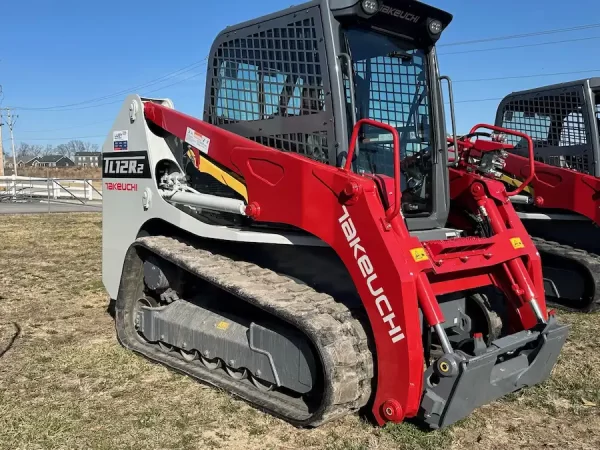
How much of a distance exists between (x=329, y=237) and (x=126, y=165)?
2.57 m

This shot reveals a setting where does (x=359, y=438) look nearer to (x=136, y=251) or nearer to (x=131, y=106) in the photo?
(x=136, y=251)

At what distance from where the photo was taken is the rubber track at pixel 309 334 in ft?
11.9

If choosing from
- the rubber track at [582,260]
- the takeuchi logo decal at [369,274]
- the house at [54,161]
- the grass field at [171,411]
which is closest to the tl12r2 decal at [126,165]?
the grass field at [171,411]

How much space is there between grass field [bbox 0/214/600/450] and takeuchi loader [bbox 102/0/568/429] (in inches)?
6.4

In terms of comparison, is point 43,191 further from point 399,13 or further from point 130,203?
point 399,13

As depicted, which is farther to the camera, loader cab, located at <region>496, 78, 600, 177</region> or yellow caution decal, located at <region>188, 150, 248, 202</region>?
loader cab, located at <region>496, 78, 600, 177</region>

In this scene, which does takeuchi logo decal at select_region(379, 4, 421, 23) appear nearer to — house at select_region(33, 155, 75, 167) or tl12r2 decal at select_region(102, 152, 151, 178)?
tl12r2 decal at select_region(102, 152, 151, 178)

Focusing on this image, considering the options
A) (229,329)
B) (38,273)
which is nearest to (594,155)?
(229,329)

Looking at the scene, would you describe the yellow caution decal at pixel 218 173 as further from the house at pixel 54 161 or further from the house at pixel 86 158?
the house at pixel 54 161

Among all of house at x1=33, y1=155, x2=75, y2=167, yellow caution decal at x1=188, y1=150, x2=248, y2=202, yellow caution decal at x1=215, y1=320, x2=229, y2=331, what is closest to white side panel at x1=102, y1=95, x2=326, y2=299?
yellow caution decal at x1=188, y1=150, x2=248, y2=202

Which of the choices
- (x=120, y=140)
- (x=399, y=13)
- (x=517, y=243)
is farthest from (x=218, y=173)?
(x=517, y=243)

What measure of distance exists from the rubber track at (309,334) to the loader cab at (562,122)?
5.02 m

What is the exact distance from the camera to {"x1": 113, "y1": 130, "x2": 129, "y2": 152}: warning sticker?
Answer: 571 centimetres

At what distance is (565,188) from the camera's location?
7.35m
